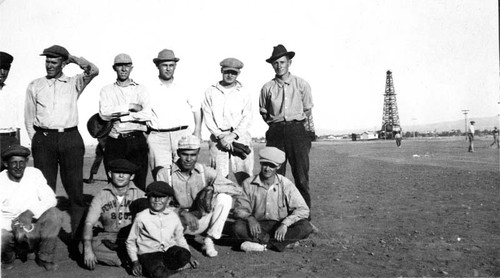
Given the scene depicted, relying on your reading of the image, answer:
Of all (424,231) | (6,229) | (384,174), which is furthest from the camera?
(384,174)

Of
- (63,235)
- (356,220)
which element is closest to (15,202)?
(63,235)

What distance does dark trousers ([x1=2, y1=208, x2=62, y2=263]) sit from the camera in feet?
13.8

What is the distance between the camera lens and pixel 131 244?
13.1 feet

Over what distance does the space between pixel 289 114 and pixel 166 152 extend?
1.67m

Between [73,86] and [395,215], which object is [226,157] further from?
[395,215]

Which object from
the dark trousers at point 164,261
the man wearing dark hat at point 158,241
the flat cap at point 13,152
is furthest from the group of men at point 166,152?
the dark trousers at point 164,261

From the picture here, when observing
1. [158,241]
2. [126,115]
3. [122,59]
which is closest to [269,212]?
[158,241]

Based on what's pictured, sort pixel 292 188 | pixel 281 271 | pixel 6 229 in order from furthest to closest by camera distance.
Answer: pixel 292 188
pixel 6 229
pixel 281 271

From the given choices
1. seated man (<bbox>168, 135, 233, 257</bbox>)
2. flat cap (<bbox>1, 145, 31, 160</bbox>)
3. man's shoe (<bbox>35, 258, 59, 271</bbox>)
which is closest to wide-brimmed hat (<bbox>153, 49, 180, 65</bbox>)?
seated man (<bbox>168, 135, 233, 257</bbox>)

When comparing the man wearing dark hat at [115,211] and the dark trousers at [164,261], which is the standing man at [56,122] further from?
the dark trousers at [164,261]

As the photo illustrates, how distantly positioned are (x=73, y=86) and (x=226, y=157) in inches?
78.8

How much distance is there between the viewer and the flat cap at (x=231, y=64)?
5.25 meters

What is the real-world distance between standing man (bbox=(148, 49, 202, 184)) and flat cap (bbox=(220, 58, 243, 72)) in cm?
57

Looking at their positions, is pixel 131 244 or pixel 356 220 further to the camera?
pixel 356 220
